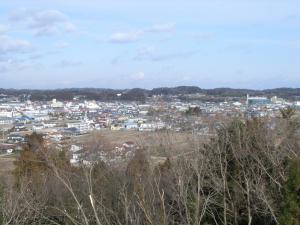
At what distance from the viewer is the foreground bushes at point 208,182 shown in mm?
16016

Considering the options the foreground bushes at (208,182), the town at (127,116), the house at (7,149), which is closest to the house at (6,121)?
the town at (127,116)

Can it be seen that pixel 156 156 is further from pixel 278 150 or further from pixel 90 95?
pixel 90 95

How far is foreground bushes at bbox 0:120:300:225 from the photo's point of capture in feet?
52.5

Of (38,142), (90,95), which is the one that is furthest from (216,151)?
(90,95)

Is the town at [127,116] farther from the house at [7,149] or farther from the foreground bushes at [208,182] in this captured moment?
the foreground bushes at [208,182]

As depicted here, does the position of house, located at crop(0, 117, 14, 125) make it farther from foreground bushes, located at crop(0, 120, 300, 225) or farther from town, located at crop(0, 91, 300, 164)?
foreground bushes, located at crop(0, 120, 300, 225)

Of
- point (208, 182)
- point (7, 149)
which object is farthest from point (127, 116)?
point (208, 182)

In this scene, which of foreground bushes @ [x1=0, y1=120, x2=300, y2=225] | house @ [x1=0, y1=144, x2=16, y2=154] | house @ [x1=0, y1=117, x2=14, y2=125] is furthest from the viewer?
house @ [x1=0, y1=117, x2=14, y2=125]

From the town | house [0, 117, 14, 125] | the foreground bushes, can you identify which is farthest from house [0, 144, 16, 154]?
house [0, 117, 14, 125]

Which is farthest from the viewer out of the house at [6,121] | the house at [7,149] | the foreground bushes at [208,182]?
the house at [6,121]

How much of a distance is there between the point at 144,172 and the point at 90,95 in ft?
183

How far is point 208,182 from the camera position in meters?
18.6

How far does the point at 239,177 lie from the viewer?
18.8 metres

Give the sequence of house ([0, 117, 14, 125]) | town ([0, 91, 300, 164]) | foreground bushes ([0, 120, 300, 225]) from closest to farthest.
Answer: foreground bushes ([0, 120, 300, 225])
town ([0, 91, 300, 164])
house ([0, 117, 14, 125])
